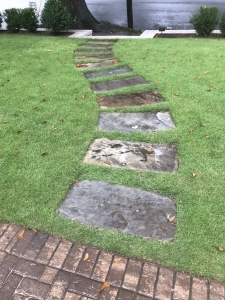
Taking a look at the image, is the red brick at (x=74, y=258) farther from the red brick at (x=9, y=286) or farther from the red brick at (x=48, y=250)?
the red brick at (x=9, y=286)

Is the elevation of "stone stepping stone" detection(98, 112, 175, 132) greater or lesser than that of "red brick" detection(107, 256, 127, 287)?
greater

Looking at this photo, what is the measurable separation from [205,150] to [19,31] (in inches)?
356

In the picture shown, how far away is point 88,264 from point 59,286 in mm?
239

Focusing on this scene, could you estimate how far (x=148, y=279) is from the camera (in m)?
2.11

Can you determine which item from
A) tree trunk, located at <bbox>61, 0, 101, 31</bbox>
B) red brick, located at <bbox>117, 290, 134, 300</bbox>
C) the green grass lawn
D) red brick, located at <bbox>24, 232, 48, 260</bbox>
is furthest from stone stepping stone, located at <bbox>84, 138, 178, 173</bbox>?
tree trunk, located at <bbox>61, 0, 101, 31</bbox>

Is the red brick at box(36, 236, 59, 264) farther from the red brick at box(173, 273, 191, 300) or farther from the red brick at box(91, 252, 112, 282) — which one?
the red brick at box(173, 273, 191, 300)

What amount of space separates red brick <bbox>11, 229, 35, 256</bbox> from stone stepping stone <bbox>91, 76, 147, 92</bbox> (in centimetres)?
305

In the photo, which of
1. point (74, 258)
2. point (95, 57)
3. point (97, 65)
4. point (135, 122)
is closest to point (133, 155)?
point (135, 122)

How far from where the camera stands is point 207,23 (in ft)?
29.7

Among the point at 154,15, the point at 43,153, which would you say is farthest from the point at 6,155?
the point at 154,15

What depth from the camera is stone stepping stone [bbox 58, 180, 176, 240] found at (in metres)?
2.48

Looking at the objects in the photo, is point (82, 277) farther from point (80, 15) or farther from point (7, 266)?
point (80, 15)

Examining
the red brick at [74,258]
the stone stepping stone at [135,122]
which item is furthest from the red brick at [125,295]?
the stone stepping stone at [135,122]

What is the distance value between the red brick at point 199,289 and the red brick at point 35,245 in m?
1.10
